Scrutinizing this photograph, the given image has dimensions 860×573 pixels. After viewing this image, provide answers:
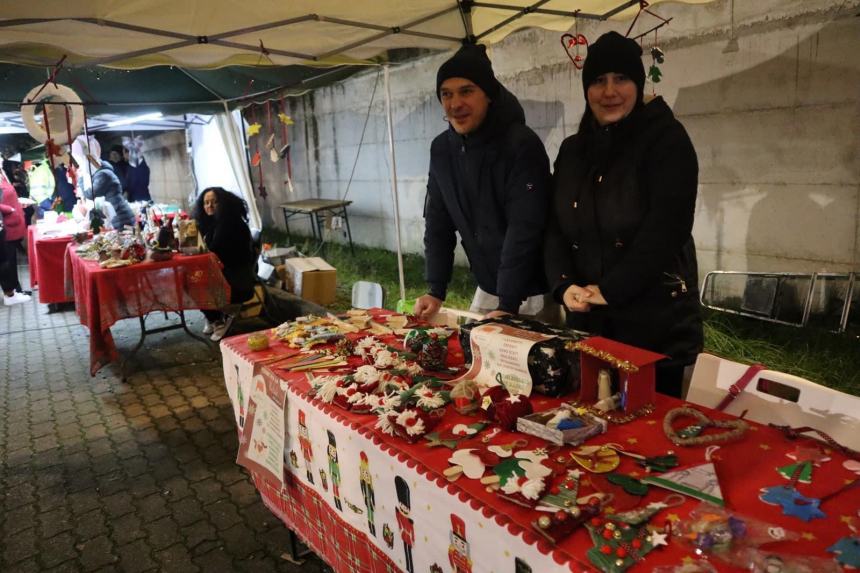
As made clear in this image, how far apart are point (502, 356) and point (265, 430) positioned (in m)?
0.89

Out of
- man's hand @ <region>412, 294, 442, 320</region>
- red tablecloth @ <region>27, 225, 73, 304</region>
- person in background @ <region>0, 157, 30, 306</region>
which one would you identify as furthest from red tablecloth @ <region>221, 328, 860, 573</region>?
person in background @ <region>0, 157, 30, 306</region>

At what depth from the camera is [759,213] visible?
152 inches

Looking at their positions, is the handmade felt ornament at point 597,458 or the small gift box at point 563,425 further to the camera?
the small gift box at point 563,425

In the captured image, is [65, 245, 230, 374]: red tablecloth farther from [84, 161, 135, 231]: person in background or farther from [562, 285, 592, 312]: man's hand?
[562, 285, 592, 312]: man's hand

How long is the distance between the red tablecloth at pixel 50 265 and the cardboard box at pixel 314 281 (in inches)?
99.1

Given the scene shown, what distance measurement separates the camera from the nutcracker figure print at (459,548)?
1182 millimetres

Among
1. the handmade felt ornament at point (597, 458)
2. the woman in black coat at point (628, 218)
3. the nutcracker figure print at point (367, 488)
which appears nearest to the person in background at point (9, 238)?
the nutcracker figure print at point (367, 488)

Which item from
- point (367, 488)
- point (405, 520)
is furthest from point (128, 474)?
point (405, 520)

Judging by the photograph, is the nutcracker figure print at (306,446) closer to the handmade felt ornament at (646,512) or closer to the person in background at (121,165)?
the handmade felt ornament at (646,512)

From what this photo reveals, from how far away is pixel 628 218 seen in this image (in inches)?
70.3

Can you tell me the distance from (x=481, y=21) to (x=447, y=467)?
292 centimetres

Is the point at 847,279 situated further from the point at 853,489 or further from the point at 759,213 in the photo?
the point at 853,489

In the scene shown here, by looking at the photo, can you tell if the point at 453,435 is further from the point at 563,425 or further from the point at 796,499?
the point at 796,499

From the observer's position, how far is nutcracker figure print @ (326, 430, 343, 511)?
1.62 metres
